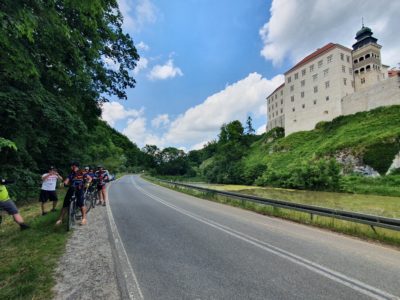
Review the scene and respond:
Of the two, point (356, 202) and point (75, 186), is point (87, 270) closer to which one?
point (75, 186)

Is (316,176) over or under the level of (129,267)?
over

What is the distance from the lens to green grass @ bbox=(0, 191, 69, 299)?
3.62m

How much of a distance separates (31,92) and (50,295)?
735 cm

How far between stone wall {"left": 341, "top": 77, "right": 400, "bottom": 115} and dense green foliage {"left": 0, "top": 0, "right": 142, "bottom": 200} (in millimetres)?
52296

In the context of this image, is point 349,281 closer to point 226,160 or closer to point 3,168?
point 3,168

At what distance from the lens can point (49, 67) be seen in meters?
7.08

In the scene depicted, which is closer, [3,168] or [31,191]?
[3,168]

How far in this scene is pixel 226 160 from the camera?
2448 inches

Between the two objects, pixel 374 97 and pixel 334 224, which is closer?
pixel 334 224

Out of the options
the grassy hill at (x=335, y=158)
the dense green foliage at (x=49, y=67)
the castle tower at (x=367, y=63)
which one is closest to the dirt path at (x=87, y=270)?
the dense green foliage at (x=49, y=67)

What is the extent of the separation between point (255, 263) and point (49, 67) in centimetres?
753

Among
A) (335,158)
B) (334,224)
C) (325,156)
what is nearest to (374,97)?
(325,156)

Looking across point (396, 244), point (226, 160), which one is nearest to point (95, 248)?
point (396, 244)

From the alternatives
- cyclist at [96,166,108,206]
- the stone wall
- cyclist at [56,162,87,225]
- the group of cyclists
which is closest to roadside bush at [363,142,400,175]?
the stone wall
